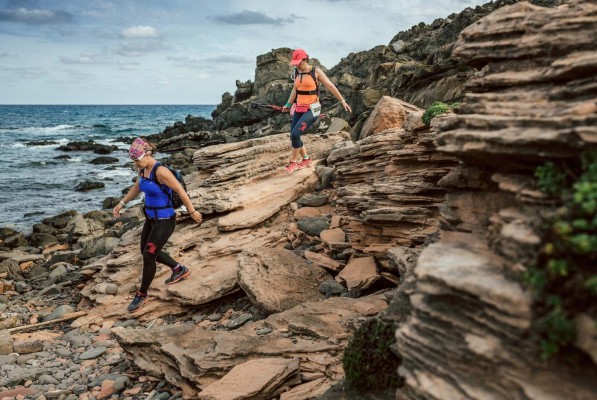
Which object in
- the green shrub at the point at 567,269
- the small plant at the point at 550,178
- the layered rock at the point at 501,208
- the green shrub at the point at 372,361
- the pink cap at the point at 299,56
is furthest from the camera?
the pink cap at the point at 299,56

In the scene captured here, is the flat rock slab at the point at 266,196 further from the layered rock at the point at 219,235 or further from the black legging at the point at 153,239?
the black legging at the point at 153,239

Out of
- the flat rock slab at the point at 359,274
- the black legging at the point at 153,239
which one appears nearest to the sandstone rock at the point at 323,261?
the flat rock slab at the point at 359,274

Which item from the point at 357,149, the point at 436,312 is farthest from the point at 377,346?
the point at 357,149

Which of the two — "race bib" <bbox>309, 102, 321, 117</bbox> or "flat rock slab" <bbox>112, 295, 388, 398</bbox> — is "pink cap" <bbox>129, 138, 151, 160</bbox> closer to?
"flat rock slab" <bbox>112, 295, 388, 398</bbox>

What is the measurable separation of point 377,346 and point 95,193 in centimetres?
3393

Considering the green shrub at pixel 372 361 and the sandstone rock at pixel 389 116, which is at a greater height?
the sandstone rock at pixel 389 116

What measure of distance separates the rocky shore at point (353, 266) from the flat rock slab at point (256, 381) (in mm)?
29

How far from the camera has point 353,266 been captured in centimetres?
1132

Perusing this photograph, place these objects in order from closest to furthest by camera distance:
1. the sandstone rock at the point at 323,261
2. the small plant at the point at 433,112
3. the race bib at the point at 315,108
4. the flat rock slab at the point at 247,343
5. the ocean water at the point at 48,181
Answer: the flat rock slab at the point at 247,343
the small plant at the point at 433,112
the sandstone rock at the point at 323,261
the race bib at the point at 315,108
the ocean water at the point at 48,181

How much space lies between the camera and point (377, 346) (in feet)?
21.6

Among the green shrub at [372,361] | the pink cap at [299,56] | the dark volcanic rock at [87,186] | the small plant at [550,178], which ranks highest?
the pink cap at [299,56]

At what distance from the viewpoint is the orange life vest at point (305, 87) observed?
14625mm

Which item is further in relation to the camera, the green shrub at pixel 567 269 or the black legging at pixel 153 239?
the black legging at pixel 153 239

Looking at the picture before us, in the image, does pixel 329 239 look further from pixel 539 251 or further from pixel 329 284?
pixel 539 251
